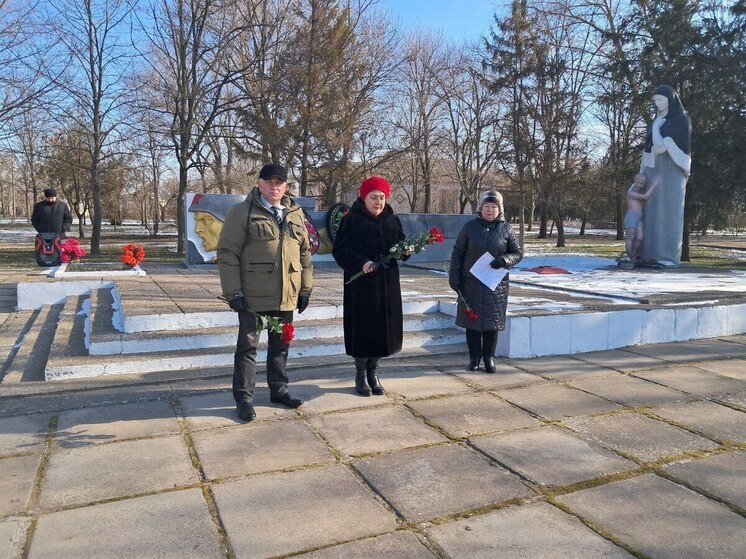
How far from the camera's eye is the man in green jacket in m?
3.81

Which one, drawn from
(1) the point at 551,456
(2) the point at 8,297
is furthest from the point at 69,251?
(1) the point at 551,456

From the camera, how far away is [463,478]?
3.02m

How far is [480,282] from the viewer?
5.03 m

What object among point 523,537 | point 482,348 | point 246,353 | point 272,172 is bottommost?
point 523,537

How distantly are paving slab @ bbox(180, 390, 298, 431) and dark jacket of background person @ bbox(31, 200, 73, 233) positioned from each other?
31.4 feet

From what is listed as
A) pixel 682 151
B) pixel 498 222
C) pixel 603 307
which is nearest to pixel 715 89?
pixel 682 151

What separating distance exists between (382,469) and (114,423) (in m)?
1.91

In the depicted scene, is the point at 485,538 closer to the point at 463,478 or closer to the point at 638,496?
the point at 463,478

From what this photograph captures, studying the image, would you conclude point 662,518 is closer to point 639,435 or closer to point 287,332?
point 639,435

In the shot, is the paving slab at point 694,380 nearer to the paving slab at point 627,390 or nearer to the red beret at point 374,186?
the paving slab at point 627,390

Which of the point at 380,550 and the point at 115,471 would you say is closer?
the point at 380,550

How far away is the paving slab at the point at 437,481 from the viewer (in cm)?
274

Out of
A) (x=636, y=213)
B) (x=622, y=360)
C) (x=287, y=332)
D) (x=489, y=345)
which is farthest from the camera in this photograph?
(x=636, y=213)

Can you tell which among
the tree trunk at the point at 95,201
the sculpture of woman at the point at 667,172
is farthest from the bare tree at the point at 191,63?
the sculpture of woman at the point at 667,172
